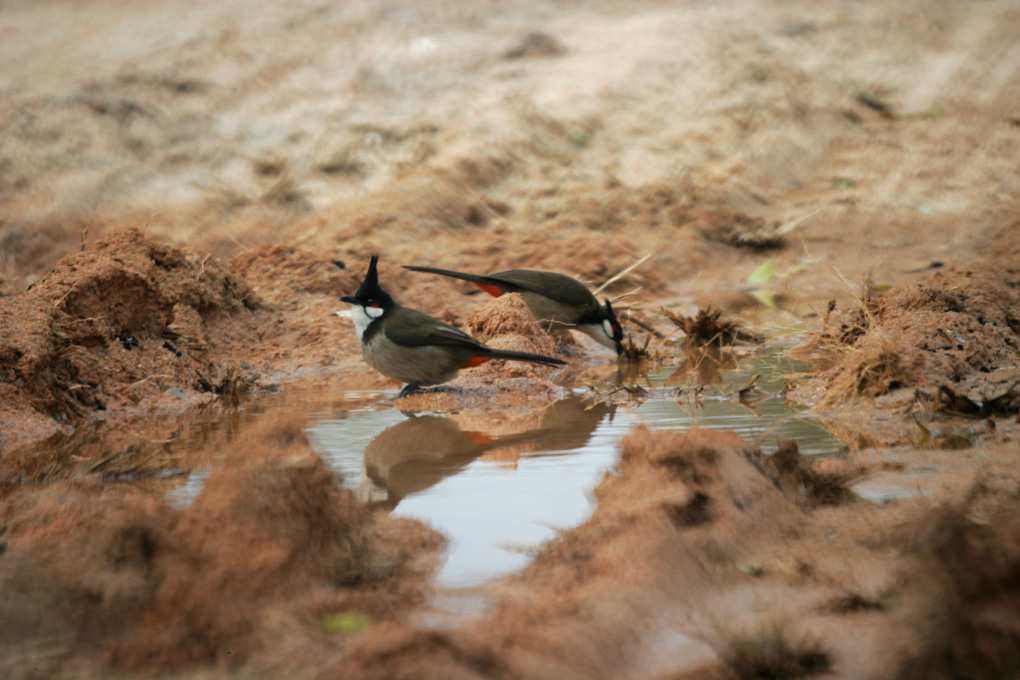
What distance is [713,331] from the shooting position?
24.0ft

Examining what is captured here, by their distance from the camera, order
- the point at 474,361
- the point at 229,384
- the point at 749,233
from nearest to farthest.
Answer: the point at 474,361, the point at 229,384, the point at 749,233

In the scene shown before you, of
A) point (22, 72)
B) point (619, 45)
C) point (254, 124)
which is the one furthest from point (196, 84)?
point (619, 45)

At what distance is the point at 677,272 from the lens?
32.8ft

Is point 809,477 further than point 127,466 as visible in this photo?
No

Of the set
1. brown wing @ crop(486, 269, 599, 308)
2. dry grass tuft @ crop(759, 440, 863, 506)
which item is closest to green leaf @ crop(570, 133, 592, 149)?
brown wing @ crop(486, 269, 599, 308)

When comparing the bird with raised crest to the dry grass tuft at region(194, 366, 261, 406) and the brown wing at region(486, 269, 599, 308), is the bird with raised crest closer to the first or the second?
the dry grass tuft at region(194, 366, 261, 406)

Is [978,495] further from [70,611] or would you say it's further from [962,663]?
[70,611]

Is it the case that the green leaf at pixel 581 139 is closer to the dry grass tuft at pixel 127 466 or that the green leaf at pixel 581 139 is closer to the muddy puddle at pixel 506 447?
the muddy puddle at pixel 506 447

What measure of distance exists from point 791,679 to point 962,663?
0.32m

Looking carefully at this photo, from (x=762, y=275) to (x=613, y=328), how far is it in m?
3.47

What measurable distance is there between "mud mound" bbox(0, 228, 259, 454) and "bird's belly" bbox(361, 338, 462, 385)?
965mm

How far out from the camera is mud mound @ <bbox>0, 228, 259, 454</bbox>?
468cm

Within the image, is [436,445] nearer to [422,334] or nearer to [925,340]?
[422,334]

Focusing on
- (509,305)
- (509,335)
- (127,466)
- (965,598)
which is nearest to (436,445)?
(127,466)
